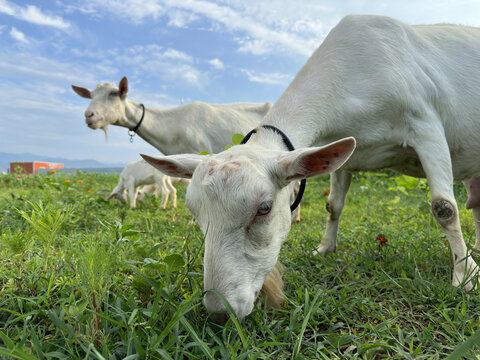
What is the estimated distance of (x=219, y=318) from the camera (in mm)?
1355

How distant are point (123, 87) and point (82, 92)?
0.94 metres

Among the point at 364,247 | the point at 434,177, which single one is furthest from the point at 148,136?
the point at 434,177

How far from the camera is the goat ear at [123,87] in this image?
6.07 m

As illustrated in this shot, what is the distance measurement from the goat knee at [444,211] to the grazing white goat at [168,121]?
4.59 meters

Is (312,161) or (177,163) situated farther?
(177,163)

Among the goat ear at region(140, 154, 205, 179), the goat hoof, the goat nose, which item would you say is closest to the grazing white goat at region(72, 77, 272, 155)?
the goat hoof

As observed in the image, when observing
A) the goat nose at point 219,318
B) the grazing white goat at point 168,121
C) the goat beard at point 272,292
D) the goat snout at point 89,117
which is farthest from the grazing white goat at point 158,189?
the goat nose at point 219,318

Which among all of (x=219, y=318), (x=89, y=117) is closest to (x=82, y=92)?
(x=89, y=117)

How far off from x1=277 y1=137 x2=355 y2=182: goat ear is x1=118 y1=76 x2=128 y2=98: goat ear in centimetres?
526

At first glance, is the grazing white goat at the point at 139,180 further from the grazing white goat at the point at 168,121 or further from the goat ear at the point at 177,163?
the goat ear at the point at 177,163

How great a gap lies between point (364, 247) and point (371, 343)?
1.46m

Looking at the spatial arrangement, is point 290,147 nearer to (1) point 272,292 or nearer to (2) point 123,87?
(1) point 272,292

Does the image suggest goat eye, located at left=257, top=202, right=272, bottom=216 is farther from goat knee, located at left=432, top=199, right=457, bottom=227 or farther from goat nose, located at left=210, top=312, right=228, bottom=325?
goat knee, located at left=432, top=199, right=457, bottom=227

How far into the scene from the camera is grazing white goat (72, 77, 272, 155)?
623 centimetres
